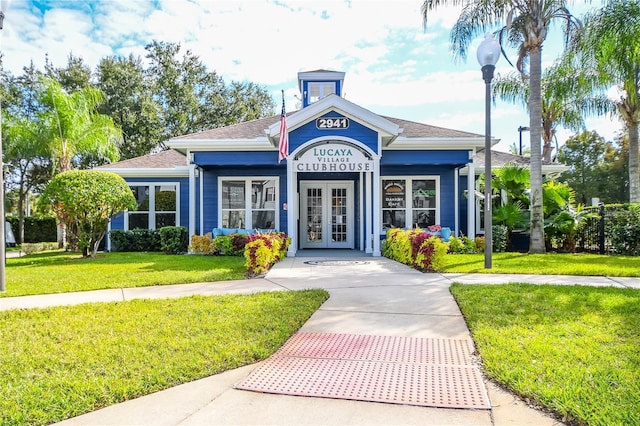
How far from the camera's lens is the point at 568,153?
41.2 metres

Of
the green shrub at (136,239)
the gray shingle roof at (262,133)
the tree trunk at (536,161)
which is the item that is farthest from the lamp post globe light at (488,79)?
the green shrub at (136,239)

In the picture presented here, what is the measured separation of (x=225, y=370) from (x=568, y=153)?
152 ft

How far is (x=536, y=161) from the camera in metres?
12.7

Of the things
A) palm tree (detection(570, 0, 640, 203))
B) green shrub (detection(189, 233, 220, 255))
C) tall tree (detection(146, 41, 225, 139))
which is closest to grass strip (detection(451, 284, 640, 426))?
palm tree (detection(570, 0, 640, 203))

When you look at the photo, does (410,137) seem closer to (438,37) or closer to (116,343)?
(438,37)

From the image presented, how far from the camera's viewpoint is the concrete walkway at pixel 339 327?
2.62 m

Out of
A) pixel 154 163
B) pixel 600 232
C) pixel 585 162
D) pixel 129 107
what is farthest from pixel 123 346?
pixel 585 162

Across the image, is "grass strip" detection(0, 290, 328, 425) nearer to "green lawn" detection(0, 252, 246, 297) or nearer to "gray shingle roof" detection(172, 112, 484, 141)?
"green lawn" detection(0, 252, 246, 297)

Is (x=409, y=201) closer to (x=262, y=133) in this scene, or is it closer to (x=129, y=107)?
(x=262, y=133)

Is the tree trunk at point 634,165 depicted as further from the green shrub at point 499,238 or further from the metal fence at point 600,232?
the green shrub at point 499,238

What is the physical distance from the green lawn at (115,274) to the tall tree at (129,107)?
18088 mm

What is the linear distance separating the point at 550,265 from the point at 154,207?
1329 cm

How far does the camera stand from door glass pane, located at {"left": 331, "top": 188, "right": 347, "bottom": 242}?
15.0 metres

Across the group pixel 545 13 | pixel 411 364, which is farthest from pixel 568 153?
pixel 411 364
